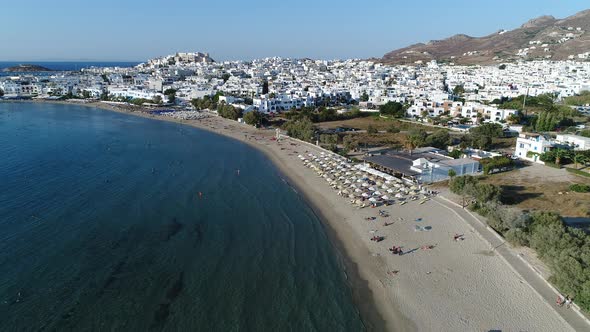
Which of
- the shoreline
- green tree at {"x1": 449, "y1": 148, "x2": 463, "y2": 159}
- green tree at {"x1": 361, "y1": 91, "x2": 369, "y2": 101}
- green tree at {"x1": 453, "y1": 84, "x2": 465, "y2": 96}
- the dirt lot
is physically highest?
green tree at {"x1": 453, "y1": 84, "x2": 465, "y2": 96}

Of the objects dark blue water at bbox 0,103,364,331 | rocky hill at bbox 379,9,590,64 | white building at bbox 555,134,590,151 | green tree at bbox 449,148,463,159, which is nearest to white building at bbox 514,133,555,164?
white building at bbox 555,134,590,151

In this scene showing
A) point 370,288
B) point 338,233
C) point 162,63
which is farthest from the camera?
point 162,63

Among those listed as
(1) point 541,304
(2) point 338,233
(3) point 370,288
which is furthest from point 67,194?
(1) point 541,304

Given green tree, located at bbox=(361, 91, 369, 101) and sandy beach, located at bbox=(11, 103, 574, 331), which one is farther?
green tree, located at bbox=(361, 91, 369, 101)

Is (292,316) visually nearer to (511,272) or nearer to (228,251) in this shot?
(228,251)

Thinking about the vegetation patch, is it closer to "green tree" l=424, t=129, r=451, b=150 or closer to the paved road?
the paved road

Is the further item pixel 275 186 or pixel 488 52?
pixel 488 52

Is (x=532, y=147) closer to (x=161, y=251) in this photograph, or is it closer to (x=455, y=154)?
(x=455, y=154)
